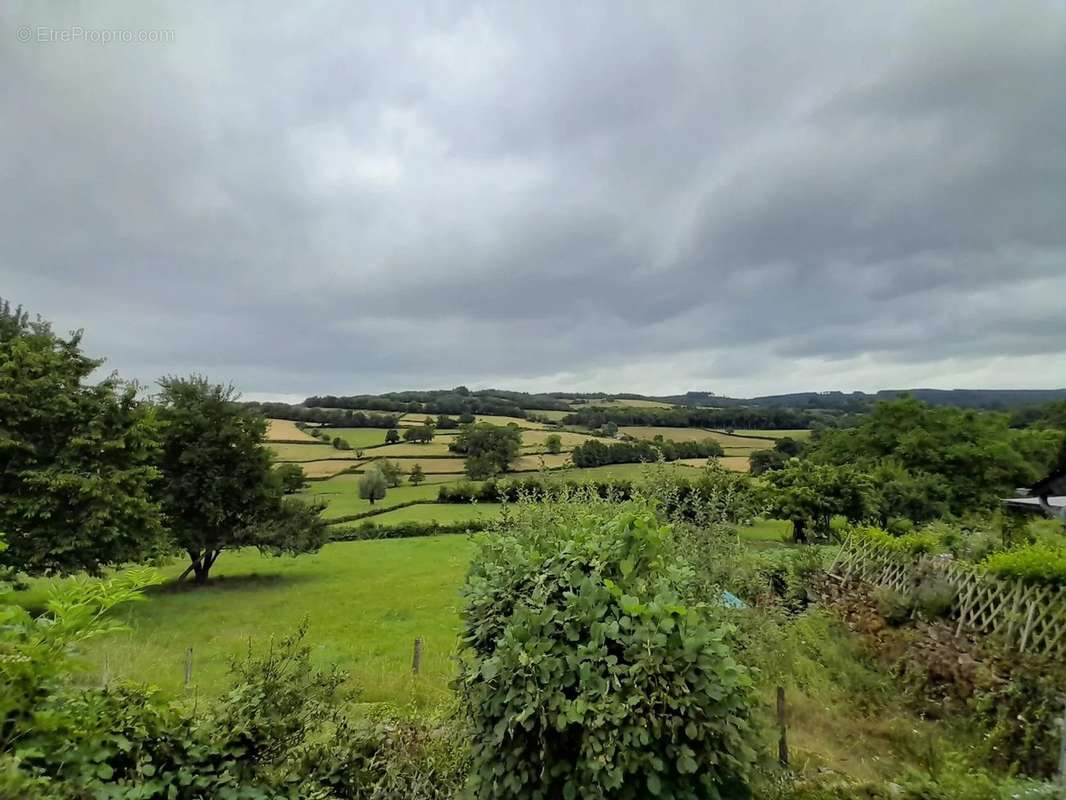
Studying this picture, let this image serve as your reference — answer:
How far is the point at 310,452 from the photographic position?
2094 inches

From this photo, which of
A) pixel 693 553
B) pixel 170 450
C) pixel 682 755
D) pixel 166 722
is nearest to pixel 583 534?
pixel 682 755

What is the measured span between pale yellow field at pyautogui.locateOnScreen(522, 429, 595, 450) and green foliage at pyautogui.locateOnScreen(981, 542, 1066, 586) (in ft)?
129

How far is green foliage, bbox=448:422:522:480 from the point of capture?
148 ft

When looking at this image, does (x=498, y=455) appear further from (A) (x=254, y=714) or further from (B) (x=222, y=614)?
(A) (x=254, y=714)

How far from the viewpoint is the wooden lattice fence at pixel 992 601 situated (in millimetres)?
7379

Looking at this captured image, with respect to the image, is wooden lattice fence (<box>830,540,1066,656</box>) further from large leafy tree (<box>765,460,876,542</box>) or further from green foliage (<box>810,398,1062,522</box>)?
green foliage (<box>810,398,1062,522</box>)

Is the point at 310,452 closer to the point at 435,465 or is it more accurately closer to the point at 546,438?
the point at 435,465

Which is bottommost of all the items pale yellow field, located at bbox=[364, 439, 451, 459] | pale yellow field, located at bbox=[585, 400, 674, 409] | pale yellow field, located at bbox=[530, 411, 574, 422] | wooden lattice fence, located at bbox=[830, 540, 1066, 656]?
pale yellow field, located at bbox=[364, 439, 451, 459]

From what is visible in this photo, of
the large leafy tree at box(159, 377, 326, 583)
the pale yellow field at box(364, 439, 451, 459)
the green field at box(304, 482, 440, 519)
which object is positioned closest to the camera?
the large leafy tree at box(159, 377, 326, 583)

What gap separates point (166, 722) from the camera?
348 cm

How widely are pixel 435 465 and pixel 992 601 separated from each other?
4557cm

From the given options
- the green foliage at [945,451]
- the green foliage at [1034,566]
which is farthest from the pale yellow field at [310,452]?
the green foliage at [1034,566]

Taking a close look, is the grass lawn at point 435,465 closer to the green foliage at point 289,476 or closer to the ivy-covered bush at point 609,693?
the green foliage at point 289,476

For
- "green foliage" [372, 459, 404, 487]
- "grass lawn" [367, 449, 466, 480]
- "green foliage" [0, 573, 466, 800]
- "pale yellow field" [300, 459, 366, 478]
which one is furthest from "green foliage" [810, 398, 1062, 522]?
"pale yellow field" [300, 459, 366, 478]
